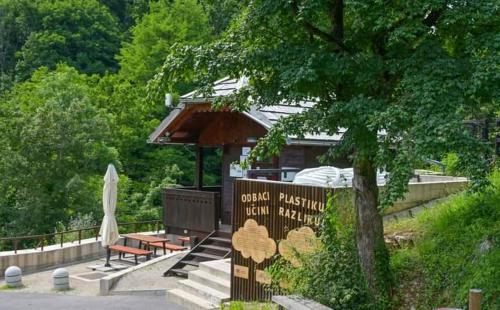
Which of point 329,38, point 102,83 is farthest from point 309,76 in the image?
point 102,83

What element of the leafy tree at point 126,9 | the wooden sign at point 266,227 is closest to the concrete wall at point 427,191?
the wooden sign at point 266,227

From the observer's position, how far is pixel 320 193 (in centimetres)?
940

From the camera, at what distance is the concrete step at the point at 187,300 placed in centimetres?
1154

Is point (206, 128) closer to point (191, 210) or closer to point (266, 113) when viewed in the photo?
point (191, 210)

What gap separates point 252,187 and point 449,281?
467 cm

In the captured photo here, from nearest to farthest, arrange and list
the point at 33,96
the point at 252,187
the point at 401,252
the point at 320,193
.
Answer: the point at 401,252
the point at 320,193
the point at 252,187
the point at 33,96

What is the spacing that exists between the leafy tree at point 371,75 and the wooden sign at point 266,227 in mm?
2023

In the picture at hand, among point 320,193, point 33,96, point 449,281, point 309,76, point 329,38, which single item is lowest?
point 449,281

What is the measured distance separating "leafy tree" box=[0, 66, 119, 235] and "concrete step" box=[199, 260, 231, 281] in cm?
1183

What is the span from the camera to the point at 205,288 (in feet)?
40.2

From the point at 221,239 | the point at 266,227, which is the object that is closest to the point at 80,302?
the point at 221,239

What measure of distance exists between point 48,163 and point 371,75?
778 inches

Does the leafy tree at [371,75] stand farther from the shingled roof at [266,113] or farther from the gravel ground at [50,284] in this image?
the gravel ground at [50,284]

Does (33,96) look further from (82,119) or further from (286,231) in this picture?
(286,231)
